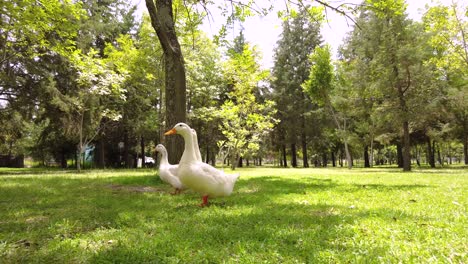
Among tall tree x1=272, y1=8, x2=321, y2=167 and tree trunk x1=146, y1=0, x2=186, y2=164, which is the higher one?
tall tree x1=272, y1=8, x2=321, y2=167

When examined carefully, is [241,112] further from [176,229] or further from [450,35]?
[176,229]

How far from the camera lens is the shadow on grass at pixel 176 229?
3.24 m

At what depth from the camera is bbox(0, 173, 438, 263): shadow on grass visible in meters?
3.24

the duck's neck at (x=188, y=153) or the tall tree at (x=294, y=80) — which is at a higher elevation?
the tall tree at (x=294, y=80)

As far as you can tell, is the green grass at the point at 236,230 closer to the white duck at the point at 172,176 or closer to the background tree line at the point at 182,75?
the white duck at the point at 172,176

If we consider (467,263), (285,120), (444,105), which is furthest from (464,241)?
(285,120)

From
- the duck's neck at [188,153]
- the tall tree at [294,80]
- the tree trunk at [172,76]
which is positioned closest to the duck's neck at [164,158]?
the tree trunk at [172,76]

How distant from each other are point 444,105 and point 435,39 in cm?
748

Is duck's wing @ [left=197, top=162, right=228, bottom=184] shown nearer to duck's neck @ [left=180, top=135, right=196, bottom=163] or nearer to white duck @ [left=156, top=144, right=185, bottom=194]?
duck's neck @ [left=180, top=135, right=196, bottom=163]

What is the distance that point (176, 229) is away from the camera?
4.24m

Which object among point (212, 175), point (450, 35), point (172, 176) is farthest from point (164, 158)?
point (450, 35)

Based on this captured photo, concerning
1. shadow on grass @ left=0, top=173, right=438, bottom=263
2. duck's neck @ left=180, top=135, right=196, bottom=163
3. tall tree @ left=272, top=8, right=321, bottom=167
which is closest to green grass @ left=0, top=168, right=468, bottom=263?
shadow on grass @ left=0, top=173, right=438, bottom=263

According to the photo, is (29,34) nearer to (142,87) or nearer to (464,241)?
(464,241)

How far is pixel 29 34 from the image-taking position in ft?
36.7
